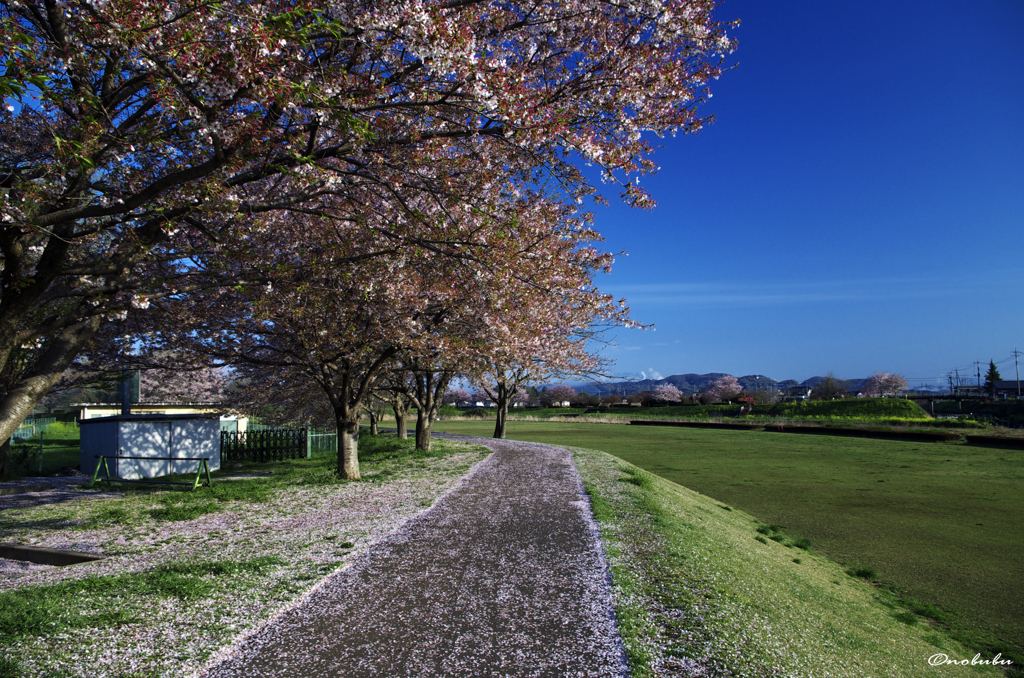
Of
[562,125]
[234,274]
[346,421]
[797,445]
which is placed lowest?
[797,445]

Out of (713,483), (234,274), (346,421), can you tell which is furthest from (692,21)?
(713,483)

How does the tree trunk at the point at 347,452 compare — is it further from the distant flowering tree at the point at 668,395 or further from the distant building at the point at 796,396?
the distant flowering tree at the point at 668,395

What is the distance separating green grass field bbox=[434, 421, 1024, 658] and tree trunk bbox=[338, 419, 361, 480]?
10508 mm

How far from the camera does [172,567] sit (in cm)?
700

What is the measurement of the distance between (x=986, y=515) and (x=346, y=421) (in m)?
16.5

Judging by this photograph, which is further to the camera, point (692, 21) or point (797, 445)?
point (797, 445)

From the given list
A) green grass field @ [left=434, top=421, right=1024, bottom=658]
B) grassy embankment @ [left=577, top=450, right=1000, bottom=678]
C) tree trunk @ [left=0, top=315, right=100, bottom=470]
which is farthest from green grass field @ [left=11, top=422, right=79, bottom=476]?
green grass field @ [left=434, top=421, right=1024, bottom=658]

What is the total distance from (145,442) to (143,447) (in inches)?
7.0

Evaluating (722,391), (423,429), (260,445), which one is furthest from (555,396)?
(260,445)

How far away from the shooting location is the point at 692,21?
7.15 metres

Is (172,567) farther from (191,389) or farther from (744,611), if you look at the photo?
(191,389)

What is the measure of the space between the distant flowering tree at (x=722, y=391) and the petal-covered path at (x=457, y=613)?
325ft

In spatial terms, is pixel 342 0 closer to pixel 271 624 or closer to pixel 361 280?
pixel 361 280

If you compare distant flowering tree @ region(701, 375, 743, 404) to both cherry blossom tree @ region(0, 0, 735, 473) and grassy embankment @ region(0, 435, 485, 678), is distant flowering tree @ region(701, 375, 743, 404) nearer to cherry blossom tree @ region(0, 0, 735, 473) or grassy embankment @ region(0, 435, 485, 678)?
grassy embankment @ region(0, 435, 485, 678)
